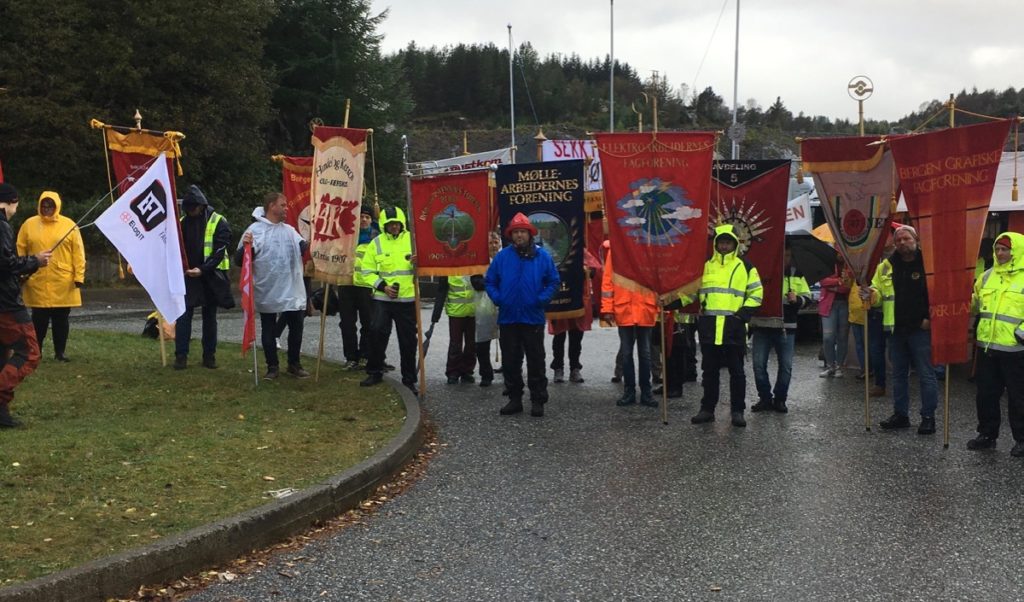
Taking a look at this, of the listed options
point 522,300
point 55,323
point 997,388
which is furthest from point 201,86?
point 997,388

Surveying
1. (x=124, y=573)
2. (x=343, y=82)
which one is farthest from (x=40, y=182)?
(x=124, y=573)

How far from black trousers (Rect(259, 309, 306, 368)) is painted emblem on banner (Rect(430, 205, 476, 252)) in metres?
1.76

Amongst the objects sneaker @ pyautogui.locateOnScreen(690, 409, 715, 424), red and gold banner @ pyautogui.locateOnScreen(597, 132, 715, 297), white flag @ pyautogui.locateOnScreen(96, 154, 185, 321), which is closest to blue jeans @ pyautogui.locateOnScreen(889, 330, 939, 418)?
sneaker @ pyautogui.locateOnScreen(690, 409, 715, 424)

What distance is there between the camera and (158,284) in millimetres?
9422

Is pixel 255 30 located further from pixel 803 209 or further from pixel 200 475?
pixel 200 475

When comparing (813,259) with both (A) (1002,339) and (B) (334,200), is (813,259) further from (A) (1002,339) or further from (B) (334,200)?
(B) (334,200)

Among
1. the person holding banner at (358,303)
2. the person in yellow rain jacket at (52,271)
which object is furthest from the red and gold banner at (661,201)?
the person in yellow rain jacket at (52,271)

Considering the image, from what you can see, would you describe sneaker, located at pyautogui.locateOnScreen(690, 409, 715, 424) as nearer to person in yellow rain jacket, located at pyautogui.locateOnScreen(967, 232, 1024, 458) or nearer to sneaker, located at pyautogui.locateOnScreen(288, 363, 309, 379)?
person in yellow rain jacket, located at pyautogui.locateOnScreen(967, 232, 1024, 458)

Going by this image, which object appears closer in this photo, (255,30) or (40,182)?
(40,182)

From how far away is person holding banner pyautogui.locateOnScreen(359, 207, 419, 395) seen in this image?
10.5 meters

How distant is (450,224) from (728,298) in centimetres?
327

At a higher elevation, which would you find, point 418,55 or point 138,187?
point 418,55

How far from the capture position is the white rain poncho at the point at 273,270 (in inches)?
408

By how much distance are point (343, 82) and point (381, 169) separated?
14.7ft
